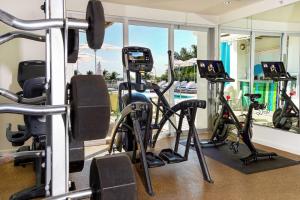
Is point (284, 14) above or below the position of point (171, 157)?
above

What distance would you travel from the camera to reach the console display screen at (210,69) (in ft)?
14.8

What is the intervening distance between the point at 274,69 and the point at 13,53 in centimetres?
449

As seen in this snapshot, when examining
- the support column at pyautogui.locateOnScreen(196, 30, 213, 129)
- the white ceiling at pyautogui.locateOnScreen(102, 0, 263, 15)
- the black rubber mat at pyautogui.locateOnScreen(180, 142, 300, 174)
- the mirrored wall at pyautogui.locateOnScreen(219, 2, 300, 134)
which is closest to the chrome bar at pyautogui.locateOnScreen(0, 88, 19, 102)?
the black rubber mat at pyautogui.locateOnScreen(180, 142, 300, 174)

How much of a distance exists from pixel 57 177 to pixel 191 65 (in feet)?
16.8

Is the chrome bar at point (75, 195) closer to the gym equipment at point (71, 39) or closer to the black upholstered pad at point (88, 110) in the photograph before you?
the black upholstered pad at point (88, 110)

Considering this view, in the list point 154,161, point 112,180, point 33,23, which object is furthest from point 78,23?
point 154,161

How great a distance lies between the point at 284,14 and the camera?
4570mm

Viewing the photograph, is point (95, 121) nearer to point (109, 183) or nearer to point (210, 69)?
point (109, 183)

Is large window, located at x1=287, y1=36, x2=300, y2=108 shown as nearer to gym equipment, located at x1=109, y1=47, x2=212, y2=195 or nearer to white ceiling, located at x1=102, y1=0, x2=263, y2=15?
white ceiling, located at x1=102, y1=0, x2=263, y2=15

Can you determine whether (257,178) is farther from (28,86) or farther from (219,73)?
(28,86)

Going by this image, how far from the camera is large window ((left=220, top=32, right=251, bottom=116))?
5.53 metres

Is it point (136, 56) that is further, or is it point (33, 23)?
point (136, 56)

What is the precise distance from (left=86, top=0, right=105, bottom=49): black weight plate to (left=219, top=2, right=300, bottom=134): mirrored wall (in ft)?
13.9

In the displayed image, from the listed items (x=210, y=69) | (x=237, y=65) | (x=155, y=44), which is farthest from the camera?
(x=237, y=65)
